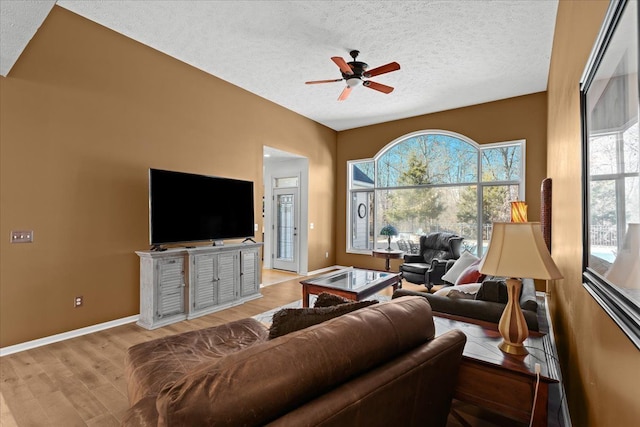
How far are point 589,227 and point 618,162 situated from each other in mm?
480

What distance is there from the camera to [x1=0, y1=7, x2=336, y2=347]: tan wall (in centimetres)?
310

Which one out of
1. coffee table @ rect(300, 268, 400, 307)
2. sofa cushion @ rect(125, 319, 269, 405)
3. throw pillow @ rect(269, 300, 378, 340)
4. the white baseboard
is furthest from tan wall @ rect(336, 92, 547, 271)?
throw pillow @ rect(269, 300, 378, 340)

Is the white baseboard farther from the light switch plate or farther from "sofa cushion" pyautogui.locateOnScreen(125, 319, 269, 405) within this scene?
"sofa cushion" pyautogui.locateOnScreen(125, 319, 269, 405)

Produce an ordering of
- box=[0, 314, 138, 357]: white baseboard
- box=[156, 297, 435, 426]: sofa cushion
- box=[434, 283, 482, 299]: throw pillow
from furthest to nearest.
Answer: box=[0, 314, 138, 357]: white baseboard → box=[434, 283, 482, 299]: throw pillow → box=[156, 297, 435, 426]: sofa cushion

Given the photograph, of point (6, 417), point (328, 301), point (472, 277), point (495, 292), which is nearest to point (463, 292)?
point (495, 292)

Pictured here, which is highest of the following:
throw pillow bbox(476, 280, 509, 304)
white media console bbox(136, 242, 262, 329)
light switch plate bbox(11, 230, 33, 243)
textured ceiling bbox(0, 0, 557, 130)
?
textured ceiling bbox(0, 0, 557, 130)

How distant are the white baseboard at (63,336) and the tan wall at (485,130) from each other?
4757 mm

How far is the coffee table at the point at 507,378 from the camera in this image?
140 centimetres

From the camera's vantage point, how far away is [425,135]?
6477 mm

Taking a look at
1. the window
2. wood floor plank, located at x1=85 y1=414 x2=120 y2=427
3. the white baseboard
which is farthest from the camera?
the window

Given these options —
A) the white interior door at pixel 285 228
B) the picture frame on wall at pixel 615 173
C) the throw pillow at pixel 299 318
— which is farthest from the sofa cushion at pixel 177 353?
the white interior door at pixel 285 228

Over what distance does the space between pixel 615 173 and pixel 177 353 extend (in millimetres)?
2208

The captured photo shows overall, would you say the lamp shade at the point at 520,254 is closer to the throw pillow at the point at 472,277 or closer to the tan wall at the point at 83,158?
the throw pillow at the point at 472,277

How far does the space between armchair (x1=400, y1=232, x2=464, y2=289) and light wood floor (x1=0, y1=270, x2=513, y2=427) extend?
275 centimetres
